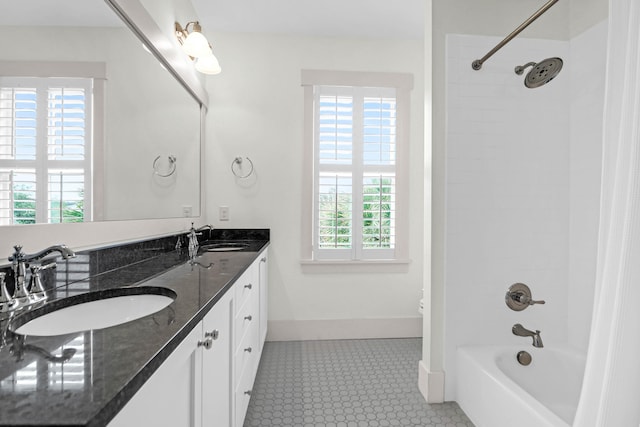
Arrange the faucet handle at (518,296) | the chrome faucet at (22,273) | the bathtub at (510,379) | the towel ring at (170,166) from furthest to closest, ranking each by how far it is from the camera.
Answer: the towel ring at (170,166) → the faucet handle at (518,296) → the bathtub at (510,379) → the chrome faucet at (22,273)

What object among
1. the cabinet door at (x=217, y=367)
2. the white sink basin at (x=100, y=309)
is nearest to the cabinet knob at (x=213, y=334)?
the cabinet door at (x=217, y=367)

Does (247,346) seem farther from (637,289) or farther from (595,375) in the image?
(637,289)

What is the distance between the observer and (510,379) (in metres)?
1.53

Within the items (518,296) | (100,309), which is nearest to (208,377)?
(100,309)

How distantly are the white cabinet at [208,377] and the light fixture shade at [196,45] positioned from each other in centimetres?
146

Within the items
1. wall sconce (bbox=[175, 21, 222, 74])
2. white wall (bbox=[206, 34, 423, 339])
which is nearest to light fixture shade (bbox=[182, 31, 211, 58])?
wall sconce (bbox=[175, 21, 222, 74])

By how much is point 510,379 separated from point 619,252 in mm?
950

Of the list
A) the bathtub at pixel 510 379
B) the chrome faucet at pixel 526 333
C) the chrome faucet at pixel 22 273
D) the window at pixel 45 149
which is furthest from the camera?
the chrome faucet at pixel 526 333

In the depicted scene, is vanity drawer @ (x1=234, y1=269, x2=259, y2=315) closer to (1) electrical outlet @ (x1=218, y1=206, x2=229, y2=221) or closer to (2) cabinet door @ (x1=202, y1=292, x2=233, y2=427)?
(2) cabinet door @ (x1=202, y1=292, x2=233, y2=427)

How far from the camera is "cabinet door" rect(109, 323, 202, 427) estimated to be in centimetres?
52

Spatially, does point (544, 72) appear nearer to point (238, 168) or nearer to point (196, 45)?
point (196, 45)

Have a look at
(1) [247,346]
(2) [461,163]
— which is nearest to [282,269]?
(1) [247,346]

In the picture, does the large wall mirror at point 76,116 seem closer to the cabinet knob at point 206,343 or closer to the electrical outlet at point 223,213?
the cabinet knob at point 206,343

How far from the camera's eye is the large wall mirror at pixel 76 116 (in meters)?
0.96
